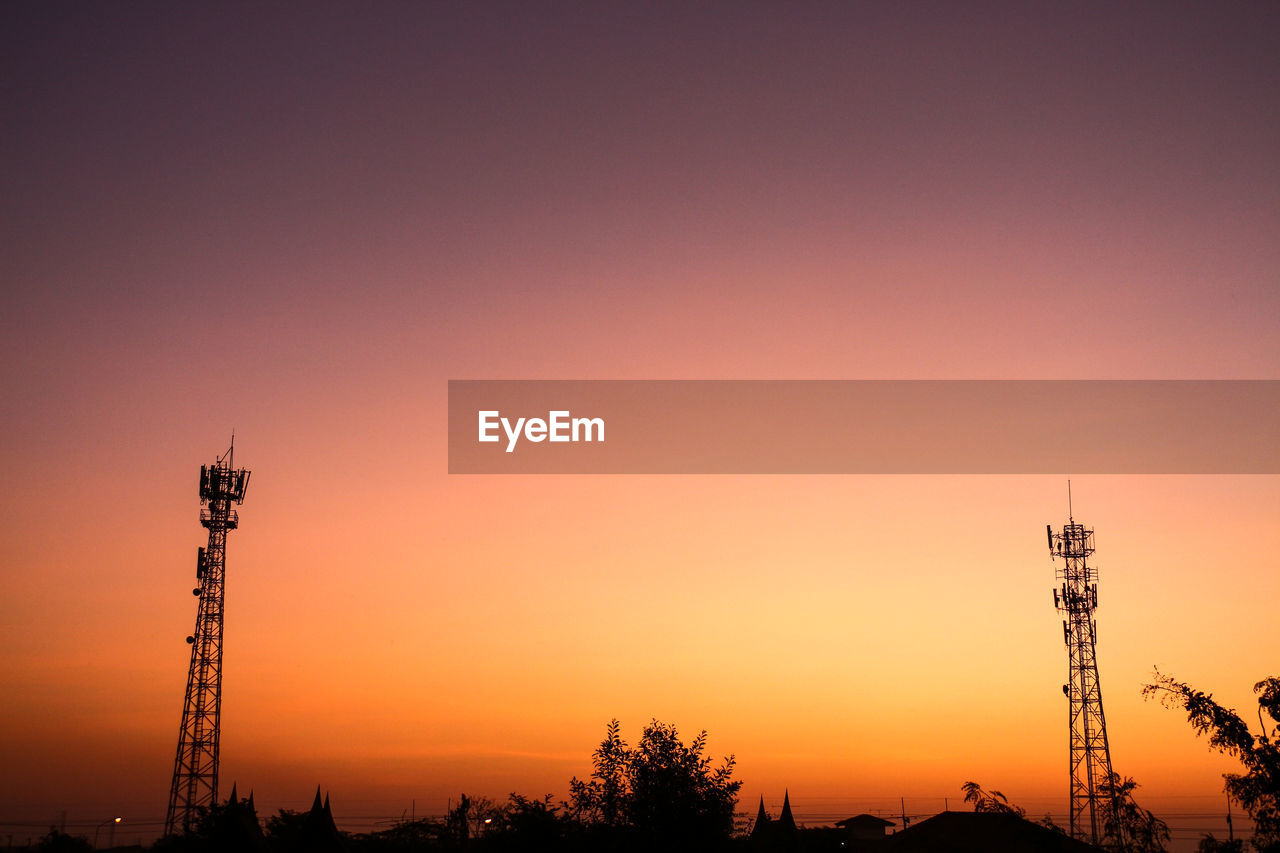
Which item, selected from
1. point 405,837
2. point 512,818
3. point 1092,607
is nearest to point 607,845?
point 512,818

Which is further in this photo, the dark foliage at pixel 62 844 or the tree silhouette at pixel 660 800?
the dark foliage at pixel 62 844

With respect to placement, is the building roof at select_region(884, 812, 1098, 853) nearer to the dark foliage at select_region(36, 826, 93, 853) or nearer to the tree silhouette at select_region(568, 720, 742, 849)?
the tree silhouette at select_region(568, 720, 742, 849)

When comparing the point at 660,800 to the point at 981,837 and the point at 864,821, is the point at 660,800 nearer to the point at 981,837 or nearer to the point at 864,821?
the point at 981,837

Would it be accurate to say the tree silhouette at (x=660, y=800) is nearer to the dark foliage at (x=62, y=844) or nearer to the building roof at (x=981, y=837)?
the building roof at (x=981, y=837)

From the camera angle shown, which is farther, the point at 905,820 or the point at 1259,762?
the point at 905,820

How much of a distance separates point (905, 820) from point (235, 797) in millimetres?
55090

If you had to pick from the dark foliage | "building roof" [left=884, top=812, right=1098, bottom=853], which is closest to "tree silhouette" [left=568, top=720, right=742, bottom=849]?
"building roof" [left=884, top=812, right=1098, bottom=853]

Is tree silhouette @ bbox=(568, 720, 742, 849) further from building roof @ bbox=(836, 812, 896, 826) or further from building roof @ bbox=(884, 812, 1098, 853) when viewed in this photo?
building roof @ bbox=(836, 812, 896, 826)

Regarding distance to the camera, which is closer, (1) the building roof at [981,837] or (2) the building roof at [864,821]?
(1) the building roof at [981,837]

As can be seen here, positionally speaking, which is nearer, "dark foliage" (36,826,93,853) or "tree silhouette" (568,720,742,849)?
"tree silhouette" (568,720,742,849)

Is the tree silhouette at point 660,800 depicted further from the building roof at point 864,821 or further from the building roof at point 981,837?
the building roof at point 864,821

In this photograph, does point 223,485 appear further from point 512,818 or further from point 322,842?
point 512,818

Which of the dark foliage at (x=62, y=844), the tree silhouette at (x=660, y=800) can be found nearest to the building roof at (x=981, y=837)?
the tree silhouette at (x=660, y=800)

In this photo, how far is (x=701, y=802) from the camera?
169 ft
